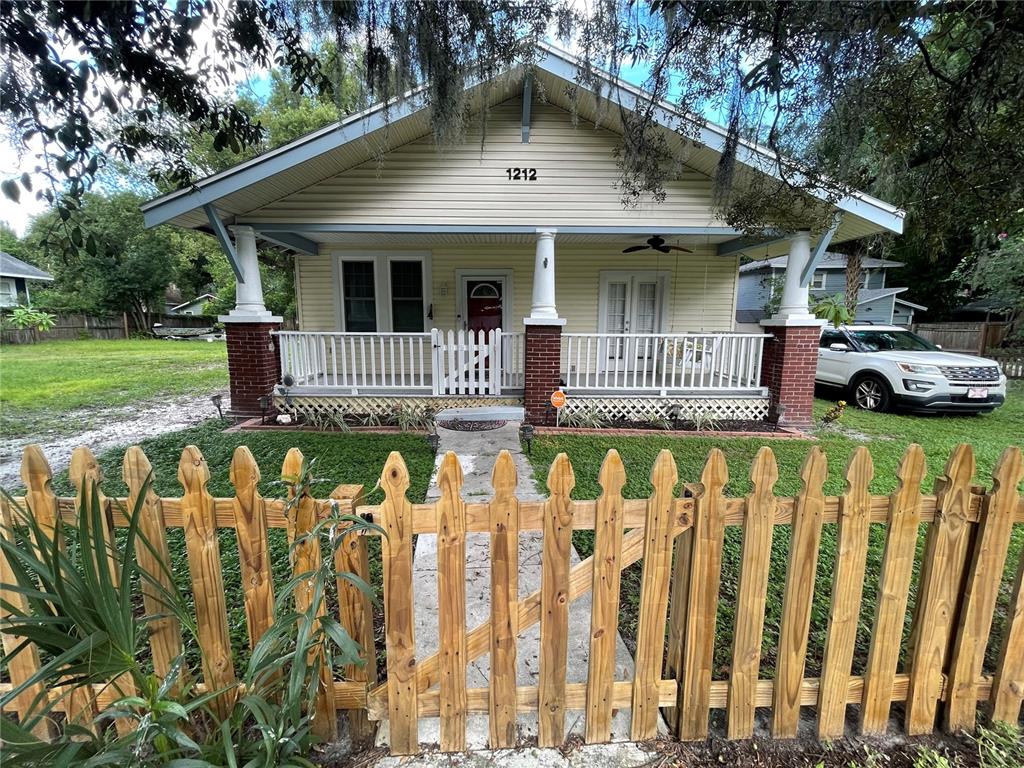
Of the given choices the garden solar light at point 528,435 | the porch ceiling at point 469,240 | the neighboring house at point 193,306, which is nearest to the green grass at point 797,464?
the garden solar light at point 528,435

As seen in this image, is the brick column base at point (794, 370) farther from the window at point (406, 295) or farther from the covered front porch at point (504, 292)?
the window at point (406, 295)

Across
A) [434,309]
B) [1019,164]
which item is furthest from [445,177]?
[1019,164]

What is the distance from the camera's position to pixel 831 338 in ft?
32.4

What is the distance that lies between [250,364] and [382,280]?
10.3 feet

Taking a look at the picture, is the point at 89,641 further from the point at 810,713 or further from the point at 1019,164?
the point at 1019,164

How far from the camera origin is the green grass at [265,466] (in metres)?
3.08

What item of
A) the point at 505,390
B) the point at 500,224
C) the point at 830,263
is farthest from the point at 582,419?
the point at 830,263

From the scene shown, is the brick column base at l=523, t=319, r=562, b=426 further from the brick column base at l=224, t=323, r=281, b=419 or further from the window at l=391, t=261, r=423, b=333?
the brick column base at l=224, t=323, r=281, b=419

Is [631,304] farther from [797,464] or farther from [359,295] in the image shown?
[359,295]

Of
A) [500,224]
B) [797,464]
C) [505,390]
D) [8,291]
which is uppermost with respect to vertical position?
[8,291]

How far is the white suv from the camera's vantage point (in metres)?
7.95

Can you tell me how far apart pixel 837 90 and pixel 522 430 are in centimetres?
405

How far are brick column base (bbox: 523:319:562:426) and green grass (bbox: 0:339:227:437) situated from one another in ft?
24.3

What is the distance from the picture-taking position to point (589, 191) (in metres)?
6.97
